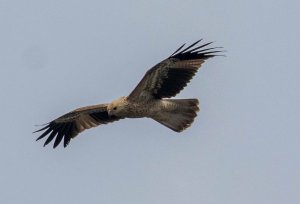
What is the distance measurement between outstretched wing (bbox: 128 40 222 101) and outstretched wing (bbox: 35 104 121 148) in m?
1.81

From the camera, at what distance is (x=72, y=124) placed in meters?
20.6

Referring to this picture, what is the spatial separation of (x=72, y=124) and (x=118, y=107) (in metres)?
2.21

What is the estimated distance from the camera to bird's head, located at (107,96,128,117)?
1853 cm

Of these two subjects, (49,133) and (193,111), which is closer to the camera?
(193,111)

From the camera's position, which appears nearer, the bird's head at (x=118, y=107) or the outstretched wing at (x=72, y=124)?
the bird's head at (x=118, y=107)

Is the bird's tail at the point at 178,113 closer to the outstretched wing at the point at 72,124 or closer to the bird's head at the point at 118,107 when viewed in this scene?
the bird's head at the point at 118,107

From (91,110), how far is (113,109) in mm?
1316

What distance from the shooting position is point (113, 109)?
61.3 ft

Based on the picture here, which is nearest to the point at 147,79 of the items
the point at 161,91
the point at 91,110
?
the point at 161,91

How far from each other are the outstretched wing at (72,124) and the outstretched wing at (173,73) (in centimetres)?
181

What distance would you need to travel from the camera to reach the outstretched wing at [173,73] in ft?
60.0

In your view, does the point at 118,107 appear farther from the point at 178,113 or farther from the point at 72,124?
the point at 72,124

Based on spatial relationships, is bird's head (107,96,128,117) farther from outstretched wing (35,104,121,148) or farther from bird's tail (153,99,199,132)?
outstretched wing (35,104,121,148)

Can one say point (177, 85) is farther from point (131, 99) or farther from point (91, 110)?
point (91, 110)
